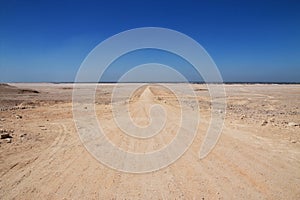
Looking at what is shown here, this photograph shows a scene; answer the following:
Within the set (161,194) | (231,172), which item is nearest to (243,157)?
(231,172)

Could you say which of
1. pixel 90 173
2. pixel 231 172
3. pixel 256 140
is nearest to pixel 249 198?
pixel 231 172

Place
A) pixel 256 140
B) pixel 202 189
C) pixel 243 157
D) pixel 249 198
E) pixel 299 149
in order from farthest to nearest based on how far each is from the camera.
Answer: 1. pixel 256 140
2. pixel 299 149
3. pixel 243 157
4. pixel 202 189
5. pixel 249 198

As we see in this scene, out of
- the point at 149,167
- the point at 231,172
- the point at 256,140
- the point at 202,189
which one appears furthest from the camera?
the point at 256,140

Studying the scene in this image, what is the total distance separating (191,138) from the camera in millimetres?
9531

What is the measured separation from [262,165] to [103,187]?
3946mm

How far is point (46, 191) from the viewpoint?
508 cm

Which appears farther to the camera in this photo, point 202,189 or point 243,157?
point 243,157

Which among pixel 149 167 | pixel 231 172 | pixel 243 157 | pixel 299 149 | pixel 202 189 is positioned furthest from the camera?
pixel 299 149

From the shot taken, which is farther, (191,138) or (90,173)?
(191,138)

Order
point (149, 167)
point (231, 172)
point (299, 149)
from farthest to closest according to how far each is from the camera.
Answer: point (299, 149)
point (149, 167)
point (231, 172)

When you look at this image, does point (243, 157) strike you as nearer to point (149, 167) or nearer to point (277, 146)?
point (277, 146)

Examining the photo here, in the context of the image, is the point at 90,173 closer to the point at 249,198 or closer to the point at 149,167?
the point at 149,167

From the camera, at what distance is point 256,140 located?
9352 mm

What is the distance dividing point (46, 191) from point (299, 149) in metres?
7.30
